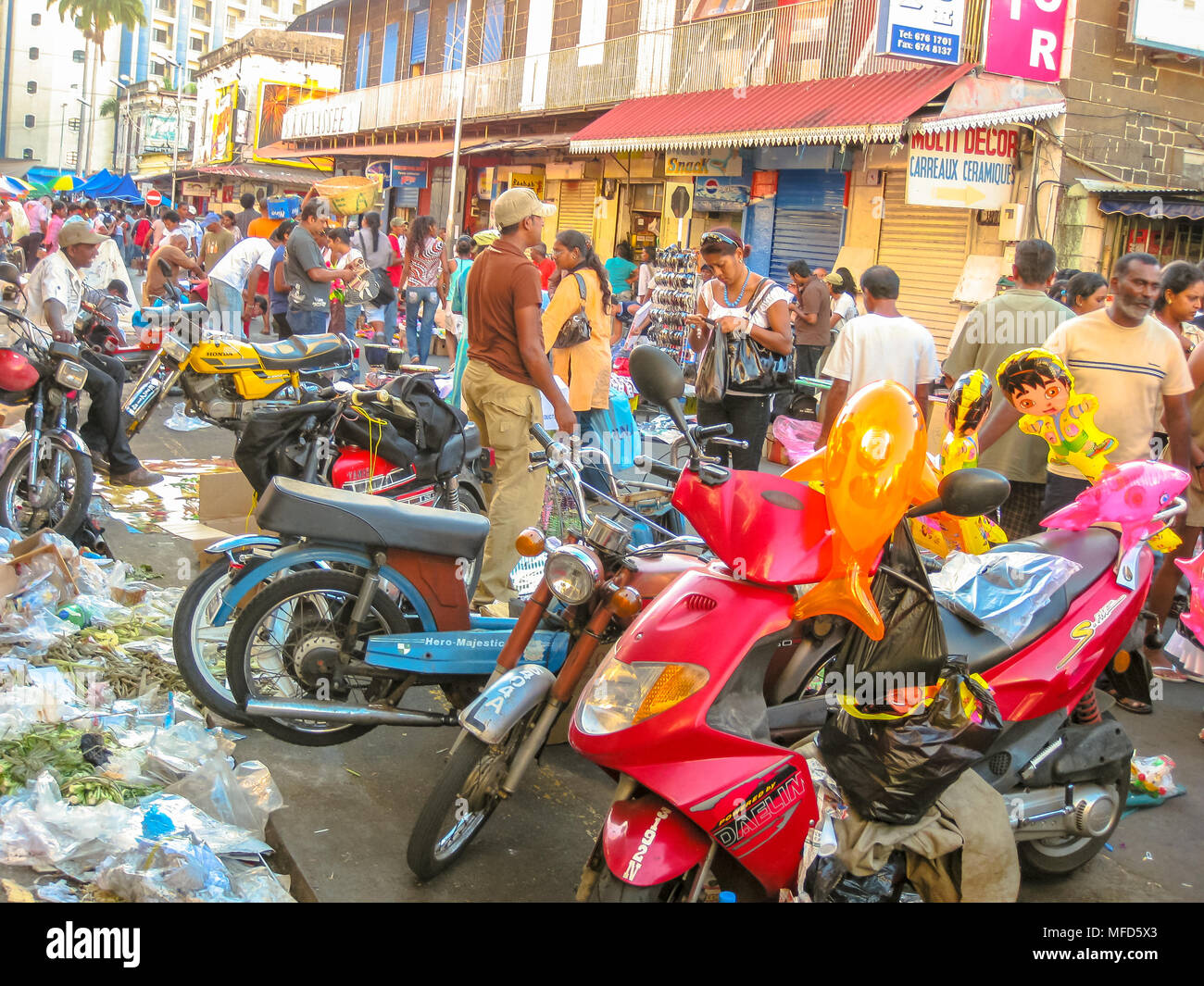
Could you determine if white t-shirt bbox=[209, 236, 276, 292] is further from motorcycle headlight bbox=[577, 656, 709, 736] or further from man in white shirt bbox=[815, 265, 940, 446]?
motorcycle headlight bbox=[577, 656, 709, 736]

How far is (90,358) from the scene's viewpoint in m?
7.04

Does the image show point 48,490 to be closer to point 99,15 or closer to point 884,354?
point 884,354

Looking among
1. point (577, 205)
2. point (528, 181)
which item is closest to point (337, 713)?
point (577, 205)

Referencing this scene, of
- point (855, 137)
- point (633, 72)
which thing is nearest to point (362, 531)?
point (855, 137)

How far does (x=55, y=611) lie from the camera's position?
485 centimetres

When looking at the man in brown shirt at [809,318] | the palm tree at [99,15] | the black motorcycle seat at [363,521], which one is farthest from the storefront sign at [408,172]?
the palm tree at [99,15]

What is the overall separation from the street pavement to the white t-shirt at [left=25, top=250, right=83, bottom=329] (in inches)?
170

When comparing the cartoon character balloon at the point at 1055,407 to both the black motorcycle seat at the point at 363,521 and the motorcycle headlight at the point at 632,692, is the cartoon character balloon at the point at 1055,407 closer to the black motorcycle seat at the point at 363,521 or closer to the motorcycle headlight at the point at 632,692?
the black motorcycle seat at the point at 363,521

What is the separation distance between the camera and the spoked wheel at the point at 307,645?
388cm

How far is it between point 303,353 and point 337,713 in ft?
11.4

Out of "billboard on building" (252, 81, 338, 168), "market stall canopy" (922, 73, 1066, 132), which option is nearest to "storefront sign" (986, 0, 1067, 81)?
"market stall canopy" (922, 73, 1066, 132)

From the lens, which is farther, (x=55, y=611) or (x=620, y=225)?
(x=620, y=225)

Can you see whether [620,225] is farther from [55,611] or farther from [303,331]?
[55,611]

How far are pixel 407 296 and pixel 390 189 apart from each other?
647 inches
